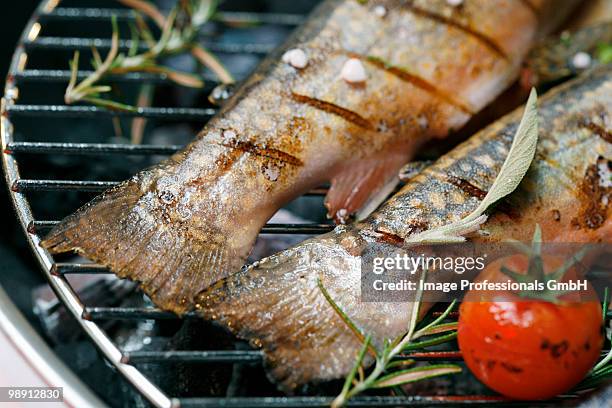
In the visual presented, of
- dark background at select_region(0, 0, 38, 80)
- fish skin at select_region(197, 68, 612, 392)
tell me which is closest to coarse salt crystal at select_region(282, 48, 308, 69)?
fish skin at select_region(197, 68, 612, 392)

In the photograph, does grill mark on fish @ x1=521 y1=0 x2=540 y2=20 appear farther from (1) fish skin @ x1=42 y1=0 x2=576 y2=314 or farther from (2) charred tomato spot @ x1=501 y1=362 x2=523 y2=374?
(2) charred tomato spot @ x1=501 y1=362 x2=523 y2=374

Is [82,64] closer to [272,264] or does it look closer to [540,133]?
[272,264]

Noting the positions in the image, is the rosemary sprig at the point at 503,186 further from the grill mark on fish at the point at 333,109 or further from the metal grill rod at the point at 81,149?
the metal grill rod at the point at 81,149

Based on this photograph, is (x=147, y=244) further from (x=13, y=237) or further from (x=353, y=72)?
(x=13, y=237)

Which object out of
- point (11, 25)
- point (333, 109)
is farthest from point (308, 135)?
point (11, 25)

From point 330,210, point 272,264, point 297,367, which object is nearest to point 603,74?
point 330,210

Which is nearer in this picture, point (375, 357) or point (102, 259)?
point (375, 357)
